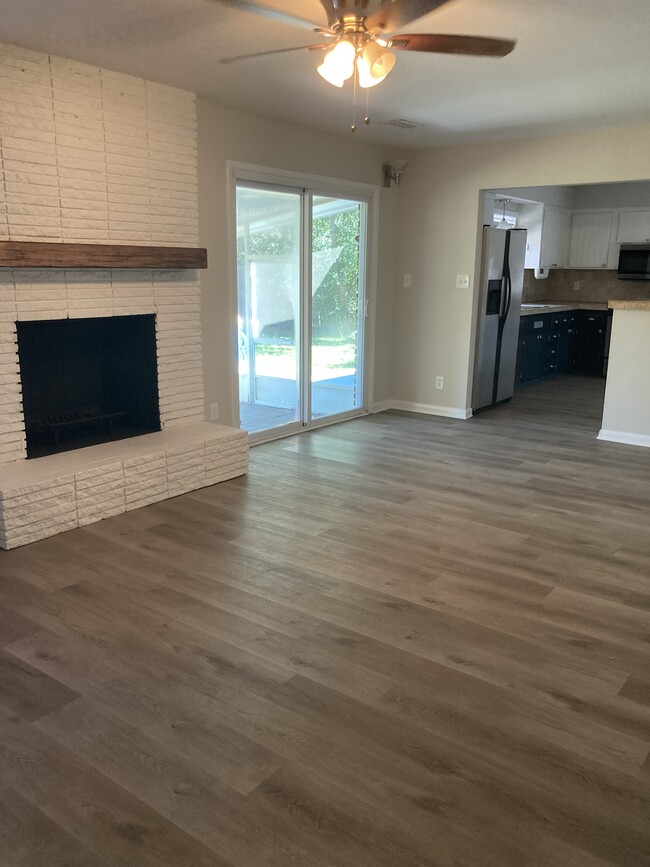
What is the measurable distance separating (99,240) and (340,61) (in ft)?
6.12

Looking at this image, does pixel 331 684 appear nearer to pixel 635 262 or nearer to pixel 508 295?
pixel 508 295

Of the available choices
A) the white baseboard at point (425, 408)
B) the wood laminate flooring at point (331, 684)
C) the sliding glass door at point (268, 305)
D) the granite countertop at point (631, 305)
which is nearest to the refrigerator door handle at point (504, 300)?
the white baseboard at point (425, 408)

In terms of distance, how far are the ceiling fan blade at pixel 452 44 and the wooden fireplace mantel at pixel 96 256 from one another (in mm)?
1909

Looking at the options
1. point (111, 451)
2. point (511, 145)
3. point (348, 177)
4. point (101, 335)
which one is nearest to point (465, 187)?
point (511, 145)

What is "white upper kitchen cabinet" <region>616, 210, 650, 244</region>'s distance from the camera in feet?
27.2

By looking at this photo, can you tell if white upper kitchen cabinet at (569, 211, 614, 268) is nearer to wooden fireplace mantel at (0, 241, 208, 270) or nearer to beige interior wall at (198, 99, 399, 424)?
beige interior wall at (198, 99, 399, 424)

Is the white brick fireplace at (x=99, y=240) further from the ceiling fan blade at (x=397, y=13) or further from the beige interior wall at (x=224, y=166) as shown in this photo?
the ceiling fan blade at (x=397, y=13)

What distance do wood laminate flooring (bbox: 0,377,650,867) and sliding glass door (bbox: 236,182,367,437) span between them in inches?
61.8

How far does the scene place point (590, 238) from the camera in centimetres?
878

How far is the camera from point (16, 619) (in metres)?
2.68

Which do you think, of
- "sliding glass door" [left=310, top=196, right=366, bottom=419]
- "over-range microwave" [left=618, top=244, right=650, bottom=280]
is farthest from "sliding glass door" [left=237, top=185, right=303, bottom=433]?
"over-range microwave" [left=618, top=244, right=650, bottom=280]

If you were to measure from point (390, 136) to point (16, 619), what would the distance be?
461 centimetres

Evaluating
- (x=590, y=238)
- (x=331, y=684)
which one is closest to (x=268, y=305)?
(x=331, y=684)

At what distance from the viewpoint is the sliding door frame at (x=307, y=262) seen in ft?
15.9
